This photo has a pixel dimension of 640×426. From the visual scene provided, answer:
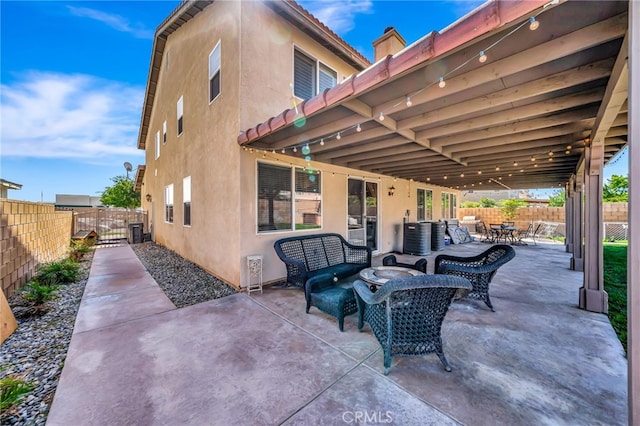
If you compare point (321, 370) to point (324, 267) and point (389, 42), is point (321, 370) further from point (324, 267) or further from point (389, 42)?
point (389, 42)

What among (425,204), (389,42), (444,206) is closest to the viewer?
(389,42)

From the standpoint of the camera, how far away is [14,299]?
13.2 feet

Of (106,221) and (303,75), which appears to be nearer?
(303,75)

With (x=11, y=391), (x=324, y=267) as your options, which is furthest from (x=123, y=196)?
(x=11, y=391)

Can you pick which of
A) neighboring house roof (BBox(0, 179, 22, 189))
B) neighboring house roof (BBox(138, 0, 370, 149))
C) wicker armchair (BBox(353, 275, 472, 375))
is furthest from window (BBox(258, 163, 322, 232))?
neighboring house roof (BBox(0, 179, 22, 189))

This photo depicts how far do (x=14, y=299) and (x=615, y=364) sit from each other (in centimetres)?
795

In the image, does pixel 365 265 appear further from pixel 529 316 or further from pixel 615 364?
pixel 615 364

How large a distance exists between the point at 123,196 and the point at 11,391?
81.0 ft

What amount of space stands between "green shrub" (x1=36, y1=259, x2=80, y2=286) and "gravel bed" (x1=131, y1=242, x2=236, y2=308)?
4.73 feet

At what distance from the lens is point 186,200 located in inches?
298

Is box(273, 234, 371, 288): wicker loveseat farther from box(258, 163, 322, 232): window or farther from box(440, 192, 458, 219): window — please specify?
box(440, 192, 458, 219): window

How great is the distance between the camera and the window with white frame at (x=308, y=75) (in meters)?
5.99

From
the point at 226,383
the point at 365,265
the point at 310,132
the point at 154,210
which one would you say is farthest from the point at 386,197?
the point at 154,210

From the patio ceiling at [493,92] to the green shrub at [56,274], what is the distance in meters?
4.87
